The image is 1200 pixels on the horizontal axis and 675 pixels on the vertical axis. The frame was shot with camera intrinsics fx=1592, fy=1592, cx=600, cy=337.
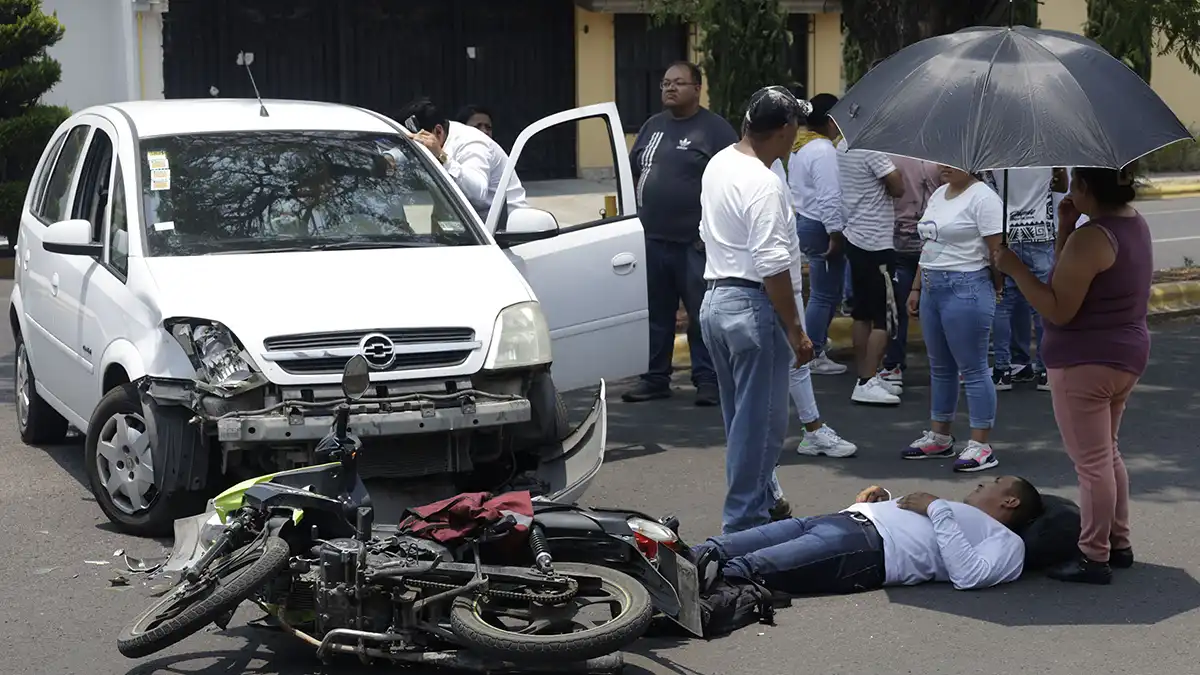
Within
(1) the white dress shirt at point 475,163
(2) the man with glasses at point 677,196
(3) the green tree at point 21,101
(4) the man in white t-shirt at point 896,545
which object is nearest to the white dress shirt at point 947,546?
(4) the man in white t-shirt at point 896,545

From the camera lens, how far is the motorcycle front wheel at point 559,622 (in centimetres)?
481

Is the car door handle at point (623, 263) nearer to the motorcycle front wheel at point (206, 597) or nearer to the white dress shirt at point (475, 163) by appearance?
the white dress shirt at point (475, 163)

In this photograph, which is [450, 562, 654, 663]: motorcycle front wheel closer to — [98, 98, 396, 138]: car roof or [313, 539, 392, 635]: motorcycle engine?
[313, 539, 392, 635]: motorcycle engine

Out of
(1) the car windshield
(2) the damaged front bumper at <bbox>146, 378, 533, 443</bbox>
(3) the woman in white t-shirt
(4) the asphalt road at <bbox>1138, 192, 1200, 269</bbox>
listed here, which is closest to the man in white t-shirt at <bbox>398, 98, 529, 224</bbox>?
(1) the car windshield

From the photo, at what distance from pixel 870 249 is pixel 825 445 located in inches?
64.7

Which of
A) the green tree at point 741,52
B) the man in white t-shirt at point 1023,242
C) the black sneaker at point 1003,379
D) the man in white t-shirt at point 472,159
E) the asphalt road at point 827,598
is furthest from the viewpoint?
the green tree at point 741,52

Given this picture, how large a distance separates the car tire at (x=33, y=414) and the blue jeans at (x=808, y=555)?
170 inches

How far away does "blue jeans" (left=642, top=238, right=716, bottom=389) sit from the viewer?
9.45 m

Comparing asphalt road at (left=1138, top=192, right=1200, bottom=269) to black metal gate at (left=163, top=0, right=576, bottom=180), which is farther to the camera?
black metal gate at (left=163, top=0, right=576, bottom=180)

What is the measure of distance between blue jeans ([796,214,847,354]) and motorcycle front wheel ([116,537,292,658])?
5287 millimetres

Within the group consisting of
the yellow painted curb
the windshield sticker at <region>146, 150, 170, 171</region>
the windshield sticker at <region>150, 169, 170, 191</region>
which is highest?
the windshield sticker at <region>146, 150, 170, 171</region>

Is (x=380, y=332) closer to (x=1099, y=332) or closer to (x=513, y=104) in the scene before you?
(x=1099, y=332)

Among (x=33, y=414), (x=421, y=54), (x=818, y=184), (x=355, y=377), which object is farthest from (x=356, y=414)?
(x=421, y=54)

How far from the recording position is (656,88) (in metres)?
26.2
